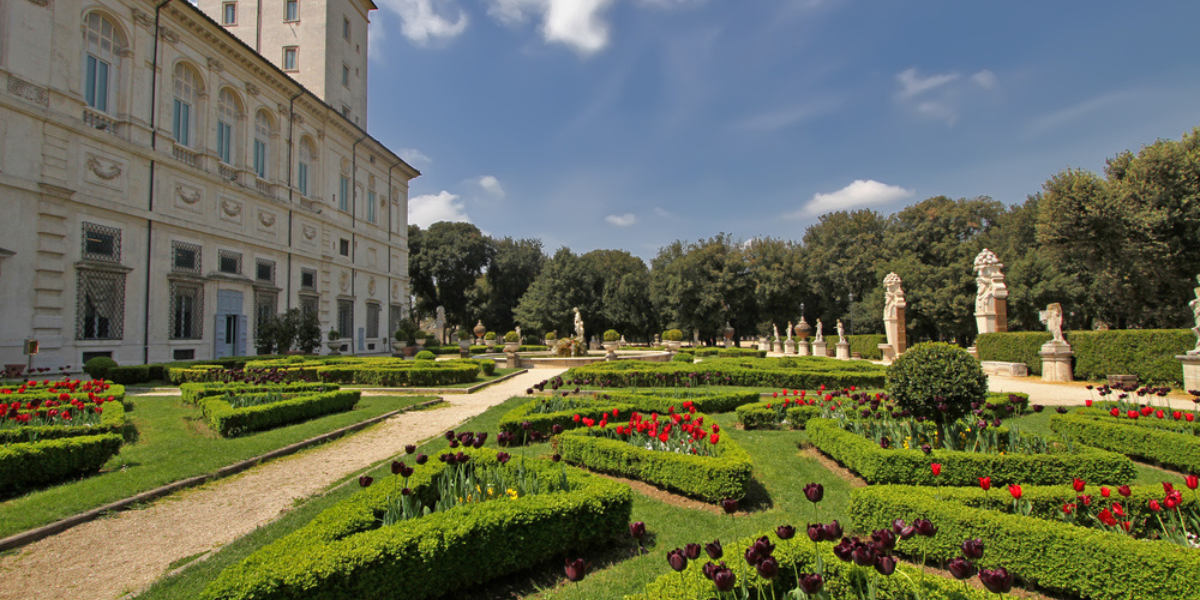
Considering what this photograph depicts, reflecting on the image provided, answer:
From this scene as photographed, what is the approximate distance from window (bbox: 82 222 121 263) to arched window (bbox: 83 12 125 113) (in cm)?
443

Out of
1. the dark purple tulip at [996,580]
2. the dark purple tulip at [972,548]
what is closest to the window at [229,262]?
the dark purple tulip at [972,548]

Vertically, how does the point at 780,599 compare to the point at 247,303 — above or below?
below

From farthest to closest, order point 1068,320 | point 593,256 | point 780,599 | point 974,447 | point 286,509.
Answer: point 593,256 < point 1068,320 < point 974,447 < point 286,509 < point 780,599

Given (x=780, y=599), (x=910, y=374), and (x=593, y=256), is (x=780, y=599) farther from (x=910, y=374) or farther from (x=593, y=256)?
(x=593, y=256)

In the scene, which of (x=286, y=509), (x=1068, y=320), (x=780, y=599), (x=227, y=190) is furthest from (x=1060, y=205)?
(x=227, y=190)

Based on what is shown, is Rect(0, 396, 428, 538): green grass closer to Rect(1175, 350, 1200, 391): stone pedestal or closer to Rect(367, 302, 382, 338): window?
Rect(1175, 350, 1200, 391): stone pedestal

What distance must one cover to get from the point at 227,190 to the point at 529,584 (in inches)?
1074

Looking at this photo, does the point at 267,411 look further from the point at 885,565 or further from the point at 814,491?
the point at 885,565

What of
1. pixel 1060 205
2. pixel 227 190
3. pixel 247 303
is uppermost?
pixel 227 190

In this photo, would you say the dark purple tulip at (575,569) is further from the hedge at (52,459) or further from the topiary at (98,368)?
the topiary at (98,368)

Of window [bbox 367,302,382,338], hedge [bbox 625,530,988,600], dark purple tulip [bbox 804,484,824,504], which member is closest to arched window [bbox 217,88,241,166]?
window [bbox 367,302,382,338]

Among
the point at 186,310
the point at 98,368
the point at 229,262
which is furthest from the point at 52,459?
the point at 229,262

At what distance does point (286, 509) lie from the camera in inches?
208

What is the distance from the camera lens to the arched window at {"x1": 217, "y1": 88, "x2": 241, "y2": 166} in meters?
24.6
